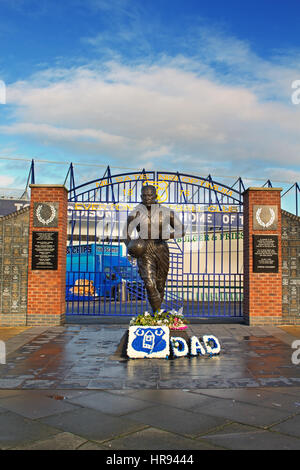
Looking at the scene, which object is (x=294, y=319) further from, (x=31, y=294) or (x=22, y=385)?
(x=22, y=385)

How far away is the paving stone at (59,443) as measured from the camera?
3143 millimetres

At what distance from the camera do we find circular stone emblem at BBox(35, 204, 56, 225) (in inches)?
395

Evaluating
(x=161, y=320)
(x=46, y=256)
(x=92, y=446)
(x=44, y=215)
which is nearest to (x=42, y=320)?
(x=46, y=256)

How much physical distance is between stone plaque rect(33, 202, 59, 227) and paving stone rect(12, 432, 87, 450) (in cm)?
708

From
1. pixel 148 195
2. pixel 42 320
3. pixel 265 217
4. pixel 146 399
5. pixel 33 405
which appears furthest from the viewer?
pixel 265 217

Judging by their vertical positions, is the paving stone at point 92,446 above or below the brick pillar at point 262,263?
below

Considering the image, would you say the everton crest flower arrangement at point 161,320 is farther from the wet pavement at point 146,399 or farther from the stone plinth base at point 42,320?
the stone plinth base at point 42,320

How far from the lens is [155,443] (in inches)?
126

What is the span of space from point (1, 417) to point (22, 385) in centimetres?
116

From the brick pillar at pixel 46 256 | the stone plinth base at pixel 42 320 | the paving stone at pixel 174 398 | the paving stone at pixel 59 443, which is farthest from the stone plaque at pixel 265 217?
the paving stone at pixel 59 443

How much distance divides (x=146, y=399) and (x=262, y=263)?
6.31 m

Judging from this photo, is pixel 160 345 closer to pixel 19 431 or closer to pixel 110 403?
pixel 110 403

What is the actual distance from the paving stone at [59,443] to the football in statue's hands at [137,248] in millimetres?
4133
